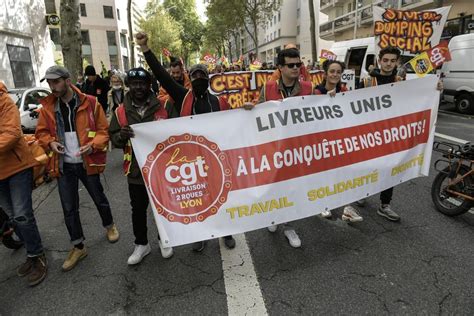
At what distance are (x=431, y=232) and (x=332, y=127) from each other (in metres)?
1.65

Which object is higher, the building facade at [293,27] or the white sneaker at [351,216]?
the building facade at [293,27]

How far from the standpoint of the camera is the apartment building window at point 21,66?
14.9 meters

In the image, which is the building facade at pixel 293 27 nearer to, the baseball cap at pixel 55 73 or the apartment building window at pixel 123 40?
the apartment building window at pixel 123 40

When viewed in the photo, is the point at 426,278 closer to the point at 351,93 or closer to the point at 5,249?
the point at 351,93

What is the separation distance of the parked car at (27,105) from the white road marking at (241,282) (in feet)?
21.2

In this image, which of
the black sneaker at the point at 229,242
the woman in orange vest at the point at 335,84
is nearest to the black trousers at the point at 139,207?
the black sneaker at the point at 229,242

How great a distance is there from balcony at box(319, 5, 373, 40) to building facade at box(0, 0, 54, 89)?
2261cm

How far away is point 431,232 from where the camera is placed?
11.8ft

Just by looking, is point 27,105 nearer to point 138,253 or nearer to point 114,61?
point 138,253

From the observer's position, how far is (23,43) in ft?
52.4

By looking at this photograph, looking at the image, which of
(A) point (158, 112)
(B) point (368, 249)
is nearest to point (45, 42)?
(A) point (158, 112)

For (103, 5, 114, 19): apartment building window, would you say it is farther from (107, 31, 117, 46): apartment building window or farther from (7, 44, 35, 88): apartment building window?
(7, 44, 35, 88): apartment building window

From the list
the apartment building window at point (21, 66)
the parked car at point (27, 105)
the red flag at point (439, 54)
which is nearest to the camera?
the red flag at point (439, 54)

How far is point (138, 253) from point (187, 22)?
7372 cm
